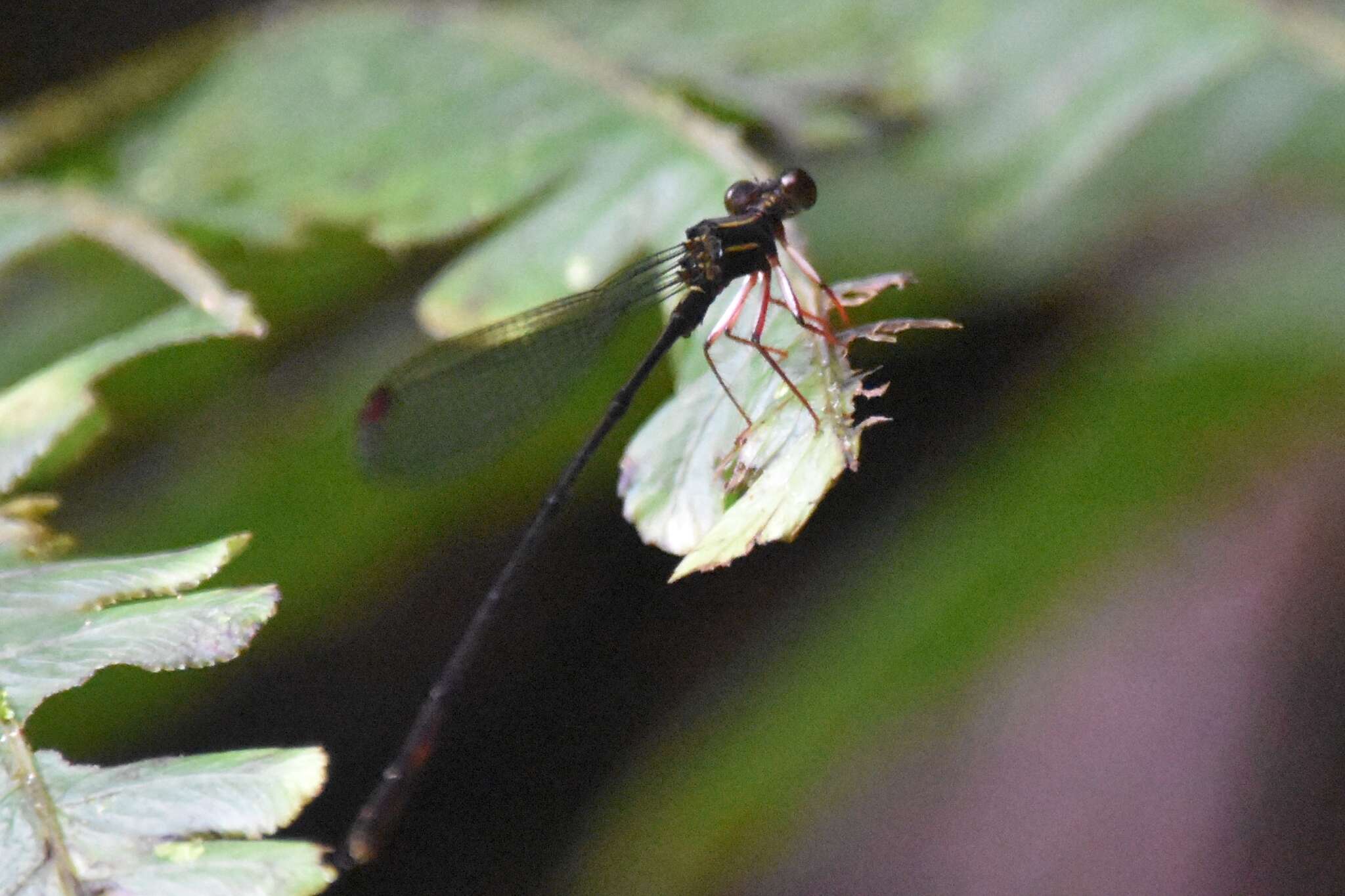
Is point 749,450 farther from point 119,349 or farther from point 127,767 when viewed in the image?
point 119,349

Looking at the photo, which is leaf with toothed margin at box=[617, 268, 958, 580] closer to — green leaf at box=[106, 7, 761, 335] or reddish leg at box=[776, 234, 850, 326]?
reddish leg at box=[776, 234, 850, 326]

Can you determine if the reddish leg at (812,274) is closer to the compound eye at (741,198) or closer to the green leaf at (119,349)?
the compound eye at (741,198)

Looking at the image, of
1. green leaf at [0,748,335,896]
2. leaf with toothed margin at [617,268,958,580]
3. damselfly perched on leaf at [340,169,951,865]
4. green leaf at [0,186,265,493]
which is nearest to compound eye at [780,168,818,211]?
damselfly perched on leaf at [340,169,951,865]

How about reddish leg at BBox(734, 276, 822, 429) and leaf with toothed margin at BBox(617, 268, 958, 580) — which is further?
reddish leg at BBox(734, 276, 822, 429)

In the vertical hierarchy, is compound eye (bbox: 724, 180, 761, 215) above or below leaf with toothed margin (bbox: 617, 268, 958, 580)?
above

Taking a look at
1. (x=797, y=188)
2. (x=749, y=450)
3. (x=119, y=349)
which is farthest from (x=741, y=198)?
(x=119, y=349)

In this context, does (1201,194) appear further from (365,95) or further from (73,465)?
(73,465)
